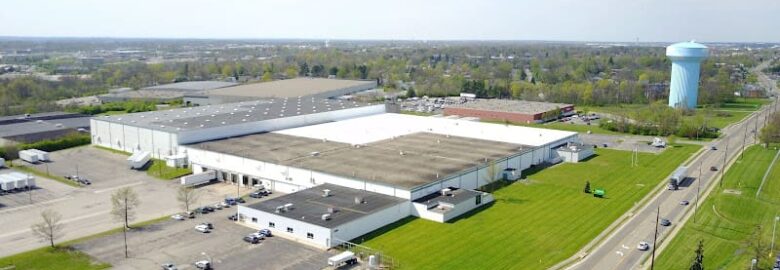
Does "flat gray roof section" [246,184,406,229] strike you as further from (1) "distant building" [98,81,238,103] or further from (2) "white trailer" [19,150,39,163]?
(1) "distant building" [98,81,238,103]

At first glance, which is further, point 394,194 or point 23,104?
point 23,104

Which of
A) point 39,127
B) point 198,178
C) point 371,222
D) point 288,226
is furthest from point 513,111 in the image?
point 39,127

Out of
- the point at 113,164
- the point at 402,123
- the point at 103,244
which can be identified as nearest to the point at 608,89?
the point at 402,123

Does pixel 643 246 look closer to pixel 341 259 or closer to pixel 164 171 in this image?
pixel 341 259

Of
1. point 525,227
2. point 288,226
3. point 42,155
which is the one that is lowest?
point 525,227

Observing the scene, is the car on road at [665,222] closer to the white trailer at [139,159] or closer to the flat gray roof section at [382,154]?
the flat gray roof section at [382,154]

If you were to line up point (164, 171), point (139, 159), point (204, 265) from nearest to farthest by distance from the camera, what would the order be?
point (204, 265)
point (164, 171)
point (139, 159)

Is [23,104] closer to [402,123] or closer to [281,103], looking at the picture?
[281,103]

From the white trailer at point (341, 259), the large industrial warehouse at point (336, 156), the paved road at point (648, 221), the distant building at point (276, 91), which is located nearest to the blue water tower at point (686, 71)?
the paved road at point (648, 221)
